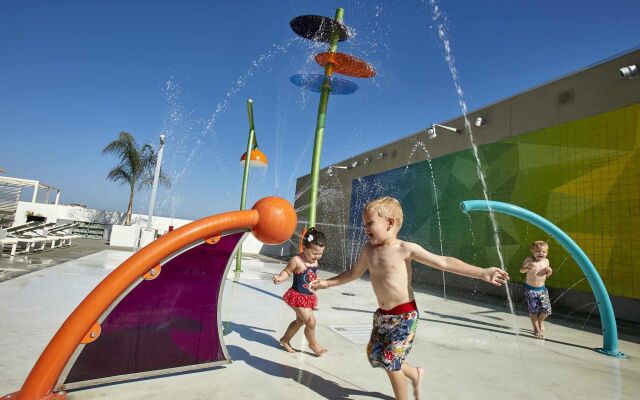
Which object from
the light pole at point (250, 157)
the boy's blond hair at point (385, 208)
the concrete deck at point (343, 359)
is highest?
the light pole at point (250, 157)

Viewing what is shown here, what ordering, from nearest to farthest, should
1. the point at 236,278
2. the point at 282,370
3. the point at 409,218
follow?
the point at 282,370 < the point at 236,278 < the point at 409,218

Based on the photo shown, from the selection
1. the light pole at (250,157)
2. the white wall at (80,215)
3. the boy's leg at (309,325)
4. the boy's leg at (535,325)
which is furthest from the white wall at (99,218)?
the boy's leg at (309,325)

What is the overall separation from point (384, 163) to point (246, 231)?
47.8 feet

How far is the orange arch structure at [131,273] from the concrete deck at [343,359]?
435 mm

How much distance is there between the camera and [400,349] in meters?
2.37

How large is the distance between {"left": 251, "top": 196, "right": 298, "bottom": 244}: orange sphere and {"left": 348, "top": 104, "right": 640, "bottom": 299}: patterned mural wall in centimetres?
840

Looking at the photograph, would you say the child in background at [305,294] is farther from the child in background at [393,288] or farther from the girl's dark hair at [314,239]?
the child in background at [393,288]

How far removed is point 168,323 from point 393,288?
1796 millimetres

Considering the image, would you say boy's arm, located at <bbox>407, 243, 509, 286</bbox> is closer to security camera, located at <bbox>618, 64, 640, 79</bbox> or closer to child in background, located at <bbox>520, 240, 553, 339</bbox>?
child in background, located at <bbox>520, 240, 553, 339</bbox>

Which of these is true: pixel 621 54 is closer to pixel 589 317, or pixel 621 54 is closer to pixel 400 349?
pixel 589 317

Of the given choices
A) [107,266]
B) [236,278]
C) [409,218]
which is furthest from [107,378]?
[409,218]

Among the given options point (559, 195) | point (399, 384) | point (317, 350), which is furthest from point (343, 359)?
point (559, 195)

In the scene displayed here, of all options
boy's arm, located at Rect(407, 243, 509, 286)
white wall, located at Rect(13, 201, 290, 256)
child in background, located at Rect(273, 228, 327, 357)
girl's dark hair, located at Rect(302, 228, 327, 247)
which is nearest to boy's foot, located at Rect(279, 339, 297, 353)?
child in background, located at Rect(273, 228, 327, 357)

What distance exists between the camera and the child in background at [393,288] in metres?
2.37
